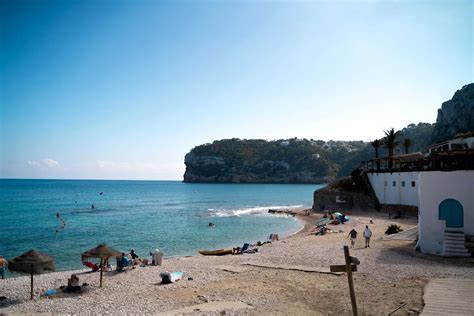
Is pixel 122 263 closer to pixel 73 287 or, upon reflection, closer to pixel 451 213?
pixel 73 287

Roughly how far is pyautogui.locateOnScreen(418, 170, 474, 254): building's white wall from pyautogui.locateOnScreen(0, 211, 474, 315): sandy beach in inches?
41.0

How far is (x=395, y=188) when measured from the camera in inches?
1694

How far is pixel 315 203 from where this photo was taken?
190 feet

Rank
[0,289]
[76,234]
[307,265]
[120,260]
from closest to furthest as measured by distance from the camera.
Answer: [0,289] → [307,265] → [120,260] → [76,234]

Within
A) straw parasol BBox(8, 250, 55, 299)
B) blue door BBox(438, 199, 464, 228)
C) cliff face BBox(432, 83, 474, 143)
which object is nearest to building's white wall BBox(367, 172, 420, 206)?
blue door BBox(438, 199, 464, 228)

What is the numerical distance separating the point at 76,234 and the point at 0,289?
25925mm

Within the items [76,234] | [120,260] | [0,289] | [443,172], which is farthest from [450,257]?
[76,234]

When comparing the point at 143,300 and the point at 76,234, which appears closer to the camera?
the point at 143,300

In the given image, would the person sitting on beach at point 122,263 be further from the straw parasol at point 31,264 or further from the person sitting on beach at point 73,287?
the straw parasol at point 31,264

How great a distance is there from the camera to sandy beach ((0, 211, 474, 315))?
12.0 m

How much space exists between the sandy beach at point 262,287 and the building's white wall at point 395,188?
20.8 m

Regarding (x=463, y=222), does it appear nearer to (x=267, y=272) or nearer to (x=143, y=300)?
(x=267, y=272)

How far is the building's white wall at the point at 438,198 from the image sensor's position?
59.8 ft

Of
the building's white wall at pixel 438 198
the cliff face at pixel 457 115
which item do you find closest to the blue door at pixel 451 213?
the building's white wall at pixel 438 198
